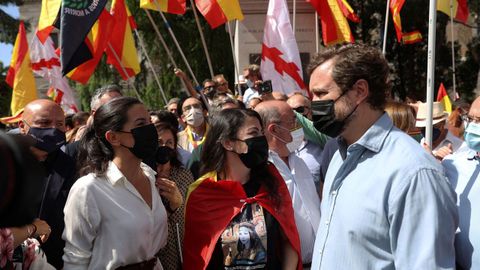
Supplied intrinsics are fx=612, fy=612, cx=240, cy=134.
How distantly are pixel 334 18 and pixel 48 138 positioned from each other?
6.40 meters

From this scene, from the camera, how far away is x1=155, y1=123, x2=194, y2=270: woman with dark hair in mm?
3688

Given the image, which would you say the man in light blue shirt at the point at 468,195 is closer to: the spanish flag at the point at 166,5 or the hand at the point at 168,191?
the hand at the point at 168,191

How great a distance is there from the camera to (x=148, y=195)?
3.46 meters

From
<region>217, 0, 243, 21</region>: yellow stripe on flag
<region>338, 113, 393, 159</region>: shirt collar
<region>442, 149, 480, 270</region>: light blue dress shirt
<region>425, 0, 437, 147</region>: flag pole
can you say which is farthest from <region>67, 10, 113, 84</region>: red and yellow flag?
<region>338, 113, 393, 159</region>: shirt collar

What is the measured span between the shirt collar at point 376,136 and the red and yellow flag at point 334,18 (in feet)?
23.7

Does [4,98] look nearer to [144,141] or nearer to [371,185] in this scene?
[144,141]

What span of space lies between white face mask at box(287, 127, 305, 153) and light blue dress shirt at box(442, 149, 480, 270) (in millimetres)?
1528

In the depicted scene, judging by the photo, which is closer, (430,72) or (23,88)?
(430,72)

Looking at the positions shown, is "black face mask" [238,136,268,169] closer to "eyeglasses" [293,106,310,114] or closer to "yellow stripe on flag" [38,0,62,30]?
"eyeglasses" [293,106,310,114]

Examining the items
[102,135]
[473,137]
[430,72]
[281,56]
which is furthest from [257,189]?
[281,56]

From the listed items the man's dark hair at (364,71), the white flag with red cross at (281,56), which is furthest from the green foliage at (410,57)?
the man's dark hair at (364,71)

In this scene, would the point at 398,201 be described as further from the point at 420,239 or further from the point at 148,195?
the point at 148,195

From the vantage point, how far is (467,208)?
275 centimetres

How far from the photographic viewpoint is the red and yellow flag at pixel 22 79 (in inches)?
404
